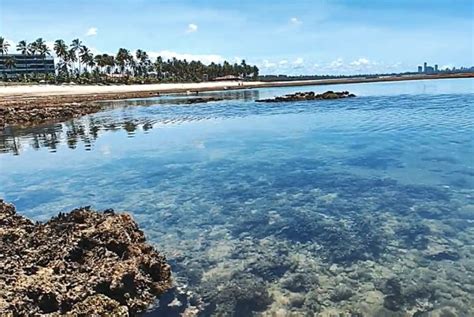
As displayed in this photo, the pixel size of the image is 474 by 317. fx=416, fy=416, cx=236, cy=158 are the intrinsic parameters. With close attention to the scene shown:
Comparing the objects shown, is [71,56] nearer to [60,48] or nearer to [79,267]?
[60,48]

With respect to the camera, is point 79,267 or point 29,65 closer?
point 79,267

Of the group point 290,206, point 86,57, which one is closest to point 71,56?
point 86,57

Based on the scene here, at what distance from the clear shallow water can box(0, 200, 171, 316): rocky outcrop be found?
39.9 inches

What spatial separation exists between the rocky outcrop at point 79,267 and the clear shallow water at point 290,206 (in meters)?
1.01

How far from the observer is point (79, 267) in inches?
320

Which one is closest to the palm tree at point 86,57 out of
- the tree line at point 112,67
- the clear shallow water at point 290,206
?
the tree line at point 112,67

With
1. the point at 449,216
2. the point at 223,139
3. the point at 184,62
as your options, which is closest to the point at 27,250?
the point at 449,216

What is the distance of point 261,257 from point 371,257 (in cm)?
258

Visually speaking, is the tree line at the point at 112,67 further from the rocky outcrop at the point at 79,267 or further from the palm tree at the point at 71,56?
the rocky outcrop at the point at 79,267

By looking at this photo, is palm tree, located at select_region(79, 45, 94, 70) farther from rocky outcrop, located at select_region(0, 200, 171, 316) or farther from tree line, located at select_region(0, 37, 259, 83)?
rocky outcrop, located at select_region(0, 200, 171, 316)

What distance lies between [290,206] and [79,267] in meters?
7.40

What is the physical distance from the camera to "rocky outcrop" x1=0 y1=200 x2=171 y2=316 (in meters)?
6.85

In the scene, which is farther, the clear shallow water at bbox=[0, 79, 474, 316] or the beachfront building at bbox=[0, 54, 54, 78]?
the beachfront building at bbox=[0, 54, 54, 78]

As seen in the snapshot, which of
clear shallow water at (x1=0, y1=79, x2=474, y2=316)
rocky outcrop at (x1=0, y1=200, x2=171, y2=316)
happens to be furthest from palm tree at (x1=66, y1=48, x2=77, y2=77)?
rocky outcrop at (x1=0, y1=200, x2=171, y2=316)
